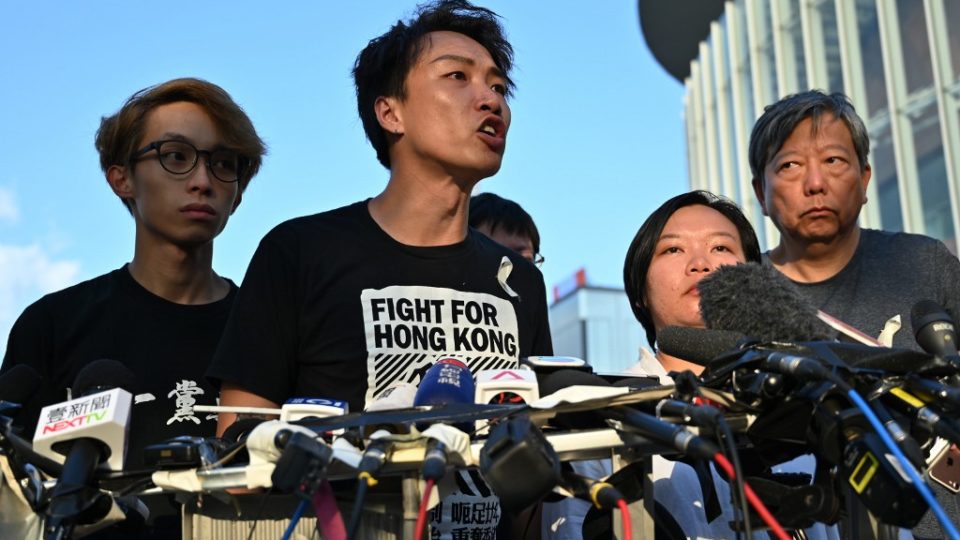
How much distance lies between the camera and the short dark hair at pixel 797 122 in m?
3.85

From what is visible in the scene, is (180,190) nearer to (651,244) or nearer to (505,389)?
(651,244)

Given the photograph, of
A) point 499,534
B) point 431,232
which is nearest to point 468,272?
point 431,232

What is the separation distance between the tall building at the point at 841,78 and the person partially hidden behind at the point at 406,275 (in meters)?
11.4

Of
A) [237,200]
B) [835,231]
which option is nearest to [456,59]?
[237,200]

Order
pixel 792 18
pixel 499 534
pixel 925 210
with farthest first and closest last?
pixel 792 18
pixel 925 210
pixel 499 534

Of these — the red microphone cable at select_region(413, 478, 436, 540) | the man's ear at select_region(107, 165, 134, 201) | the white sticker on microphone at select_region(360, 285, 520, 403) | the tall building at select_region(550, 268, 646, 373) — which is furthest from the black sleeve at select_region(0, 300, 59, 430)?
the tall building at select_region(550, 268, 646, 373)

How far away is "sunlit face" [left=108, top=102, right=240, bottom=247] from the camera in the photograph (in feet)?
12.1

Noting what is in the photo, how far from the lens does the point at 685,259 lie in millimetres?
3201

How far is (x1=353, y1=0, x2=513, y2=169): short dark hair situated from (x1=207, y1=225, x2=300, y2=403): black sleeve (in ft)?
2.06

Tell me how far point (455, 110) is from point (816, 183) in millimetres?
1289

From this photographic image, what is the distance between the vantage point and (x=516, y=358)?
9.52 ft

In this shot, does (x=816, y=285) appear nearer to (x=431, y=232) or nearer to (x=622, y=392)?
(x=431, y=232)

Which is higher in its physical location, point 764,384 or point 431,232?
point 431,232

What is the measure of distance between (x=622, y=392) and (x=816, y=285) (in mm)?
2105
